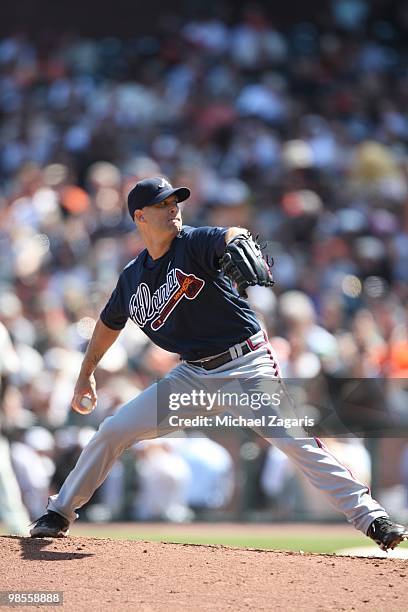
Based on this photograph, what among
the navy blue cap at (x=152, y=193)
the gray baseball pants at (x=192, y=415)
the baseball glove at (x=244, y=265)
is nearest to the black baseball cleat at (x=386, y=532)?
the gray baseball pants at (x=192, y=415)

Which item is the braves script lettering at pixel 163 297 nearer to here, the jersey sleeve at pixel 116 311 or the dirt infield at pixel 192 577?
the jersey sleeve at pixel 116 311

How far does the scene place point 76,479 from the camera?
5.25 metres

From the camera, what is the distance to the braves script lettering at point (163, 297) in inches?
197

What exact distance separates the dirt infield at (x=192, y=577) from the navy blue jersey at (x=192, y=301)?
3.28 feet

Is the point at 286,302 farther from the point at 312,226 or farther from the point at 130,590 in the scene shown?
the point at 130,590

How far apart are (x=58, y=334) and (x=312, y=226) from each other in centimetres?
304

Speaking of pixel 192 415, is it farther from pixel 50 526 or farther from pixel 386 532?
pixel 386 532

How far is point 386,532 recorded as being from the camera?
4785mm

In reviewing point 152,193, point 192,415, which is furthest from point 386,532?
point 152,193

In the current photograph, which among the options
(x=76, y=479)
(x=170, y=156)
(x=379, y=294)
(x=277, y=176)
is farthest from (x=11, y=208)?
(x=76, y=479)

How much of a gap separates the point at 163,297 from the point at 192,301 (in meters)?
0.16

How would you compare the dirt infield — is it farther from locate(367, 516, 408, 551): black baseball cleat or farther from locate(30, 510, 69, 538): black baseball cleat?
locate(367, 516, 408, 551): black baseball cleat

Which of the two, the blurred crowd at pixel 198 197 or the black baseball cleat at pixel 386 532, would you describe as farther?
the blurred crowd at pixel 198 197

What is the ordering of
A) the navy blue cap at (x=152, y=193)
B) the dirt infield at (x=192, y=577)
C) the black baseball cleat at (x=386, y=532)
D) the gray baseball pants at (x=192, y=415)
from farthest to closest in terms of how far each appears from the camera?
the navy blue cap at (x=152, y=193) < the gray baseball pants at (x=192, y=415) < the black baseball cleat at (x=386, y=532) < the dirt infield at (x=192, y=577)
